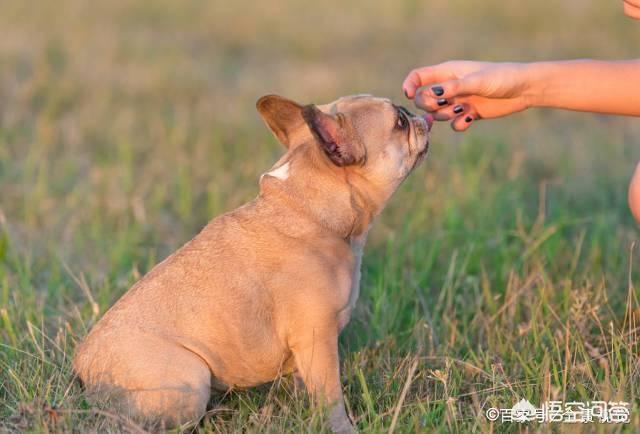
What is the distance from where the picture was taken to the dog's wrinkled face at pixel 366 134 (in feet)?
14.3

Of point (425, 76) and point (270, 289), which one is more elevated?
point (425, 76)

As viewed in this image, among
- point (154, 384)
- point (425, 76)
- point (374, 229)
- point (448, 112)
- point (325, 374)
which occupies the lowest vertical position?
point (374, 229)

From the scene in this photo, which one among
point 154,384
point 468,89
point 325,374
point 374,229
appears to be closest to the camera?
point 154,384

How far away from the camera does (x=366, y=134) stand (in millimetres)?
4492

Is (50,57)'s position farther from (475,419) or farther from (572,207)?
(475,419)

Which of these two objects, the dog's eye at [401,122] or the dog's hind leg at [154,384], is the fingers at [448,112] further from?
the dog's hind leg at [154,384]

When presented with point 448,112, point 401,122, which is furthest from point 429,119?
point 401,122

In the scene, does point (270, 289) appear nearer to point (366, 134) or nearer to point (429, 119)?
point (366, 134)

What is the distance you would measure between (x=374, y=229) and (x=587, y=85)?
94.9 inches

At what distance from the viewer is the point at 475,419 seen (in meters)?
4.07

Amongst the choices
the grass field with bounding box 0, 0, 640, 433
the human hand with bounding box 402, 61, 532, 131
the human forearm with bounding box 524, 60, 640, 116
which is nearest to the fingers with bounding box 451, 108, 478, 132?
the human hand with bounding box 402, 61, 532, 131

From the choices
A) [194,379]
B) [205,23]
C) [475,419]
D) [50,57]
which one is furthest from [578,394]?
[205,23]

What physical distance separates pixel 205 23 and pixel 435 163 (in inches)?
273

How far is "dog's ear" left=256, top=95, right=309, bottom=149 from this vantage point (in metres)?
4.52
